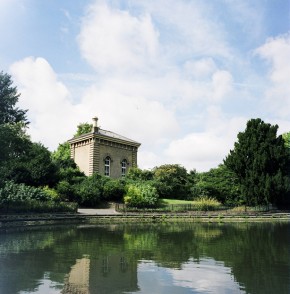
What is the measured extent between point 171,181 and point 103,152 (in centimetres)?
907

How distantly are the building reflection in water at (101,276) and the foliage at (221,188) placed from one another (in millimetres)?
33114

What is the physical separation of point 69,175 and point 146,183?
8.51 m

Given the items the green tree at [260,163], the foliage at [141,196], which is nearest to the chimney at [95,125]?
the foliage at [141,196]

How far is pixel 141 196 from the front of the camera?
37.1 metres

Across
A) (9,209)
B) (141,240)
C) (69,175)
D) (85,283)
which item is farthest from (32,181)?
(85,283)

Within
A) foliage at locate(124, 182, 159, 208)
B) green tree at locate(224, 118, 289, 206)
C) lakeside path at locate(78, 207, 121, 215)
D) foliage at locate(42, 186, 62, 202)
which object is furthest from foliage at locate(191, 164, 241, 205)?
foliage at locate(42, 186, 62, 202)

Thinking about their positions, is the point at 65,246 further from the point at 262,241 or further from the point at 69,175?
the point at 69,175

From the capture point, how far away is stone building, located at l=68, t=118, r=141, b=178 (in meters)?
44.1

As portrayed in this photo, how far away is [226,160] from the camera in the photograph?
42.8 metres

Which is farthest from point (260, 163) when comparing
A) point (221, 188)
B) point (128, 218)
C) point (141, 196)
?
point (128, 218)

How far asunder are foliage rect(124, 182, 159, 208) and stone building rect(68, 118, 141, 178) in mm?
7641

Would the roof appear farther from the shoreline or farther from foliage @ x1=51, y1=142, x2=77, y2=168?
the shoreline

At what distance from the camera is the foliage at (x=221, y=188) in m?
44.4

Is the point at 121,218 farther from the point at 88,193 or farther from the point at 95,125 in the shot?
the point at 95,125
